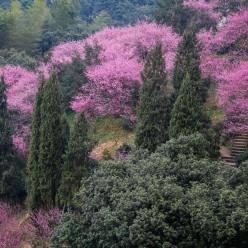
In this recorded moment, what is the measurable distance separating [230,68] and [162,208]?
14.4m

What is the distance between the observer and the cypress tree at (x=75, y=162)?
19.7 m

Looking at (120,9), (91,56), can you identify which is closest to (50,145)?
(91,56)

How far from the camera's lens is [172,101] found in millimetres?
22641

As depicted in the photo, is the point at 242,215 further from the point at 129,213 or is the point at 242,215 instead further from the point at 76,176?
the point at 76,176

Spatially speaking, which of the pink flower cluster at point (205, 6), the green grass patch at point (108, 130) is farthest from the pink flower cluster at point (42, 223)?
the pink flower cluster at point (205, 6)

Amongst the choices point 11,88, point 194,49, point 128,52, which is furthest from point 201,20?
point 11,88

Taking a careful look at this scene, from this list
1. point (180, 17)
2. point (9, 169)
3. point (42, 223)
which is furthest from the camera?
point (180, 17)

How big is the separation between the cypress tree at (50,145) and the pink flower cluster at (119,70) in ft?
14.0

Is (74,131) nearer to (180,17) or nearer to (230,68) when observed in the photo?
(230,68)

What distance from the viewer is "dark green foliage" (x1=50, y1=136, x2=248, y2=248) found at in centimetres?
1270

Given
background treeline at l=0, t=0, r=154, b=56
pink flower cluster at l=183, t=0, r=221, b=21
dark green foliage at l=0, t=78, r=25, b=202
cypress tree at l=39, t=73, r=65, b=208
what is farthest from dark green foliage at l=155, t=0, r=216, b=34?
dark green foliage at l=0, t=78, r=25, b=202

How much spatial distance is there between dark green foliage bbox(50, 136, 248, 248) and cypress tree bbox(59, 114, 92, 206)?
3866mm

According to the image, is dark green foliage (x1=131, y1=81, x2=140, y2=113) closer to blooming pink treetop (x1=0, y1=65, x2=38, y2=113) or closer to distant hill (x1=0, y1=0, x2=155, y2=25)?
blooming pink treetop (x1=0, y1=65, x2=38, y2=113)

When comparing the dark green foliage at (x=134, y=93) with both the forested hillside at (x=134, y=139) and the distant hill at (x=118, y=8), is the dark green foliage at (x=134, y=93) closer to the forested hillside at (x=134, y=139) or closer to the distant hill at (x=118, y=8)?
the forested hillside at (x=134, y=139)
